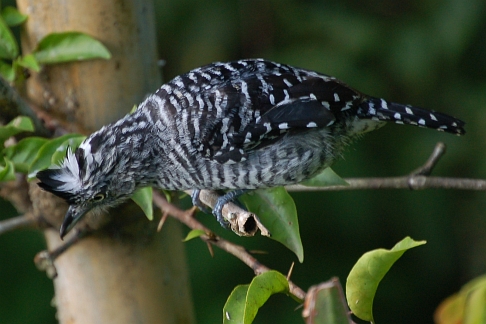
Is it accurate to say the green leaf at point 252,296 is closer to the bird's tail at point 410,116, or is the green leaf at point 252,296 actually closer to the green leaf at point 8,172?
the green leaf at point 8,172

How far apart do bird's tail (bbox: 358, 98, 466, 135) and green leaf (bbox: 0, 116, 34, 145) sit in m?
0.82

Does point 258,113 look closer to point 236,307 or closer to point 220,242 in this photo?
point 220,242

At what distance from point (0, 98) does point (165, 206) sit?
451 millimetres

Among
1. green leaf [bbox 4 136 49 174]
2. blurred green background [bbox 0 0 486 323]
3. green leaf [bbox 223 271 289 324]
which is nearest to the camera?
green leaf [bbox 223 271 289 324]

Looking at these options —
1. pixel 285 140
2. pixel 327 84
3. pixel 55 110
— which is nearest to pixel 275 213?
pixel 285 140

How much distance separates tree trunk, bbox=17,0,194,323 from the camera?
5.42 feet

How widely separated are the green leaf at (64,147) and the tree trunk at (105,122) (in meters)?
0.13

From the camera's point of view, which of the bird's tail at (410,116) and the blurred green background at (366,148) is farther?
the blurred green background at (366,148)

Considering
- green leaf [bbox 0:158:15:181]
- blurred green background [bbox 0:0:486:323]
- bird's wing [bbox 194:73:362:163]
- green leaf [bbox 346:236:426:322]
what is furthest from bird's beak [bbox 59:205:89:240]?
blurred green background [bbox 0:0:486:323]

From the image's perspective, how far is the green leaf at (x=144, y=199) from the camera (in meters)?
1.48

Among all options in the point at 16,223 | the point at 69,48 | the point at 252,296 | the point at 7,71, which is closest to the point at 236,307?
the point at 252,296

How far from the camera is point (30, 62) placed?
1.60 metres

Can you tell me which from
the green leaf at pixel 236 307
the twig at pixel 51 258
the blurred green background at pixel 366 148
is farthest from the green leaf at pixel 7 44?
the blurred green background at pixel 366 148

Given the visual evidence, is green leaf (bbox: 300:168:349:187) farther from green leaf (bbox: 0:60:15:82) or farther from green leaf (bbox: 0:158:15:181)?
green leaf (bbox: 0:60:15:82)
